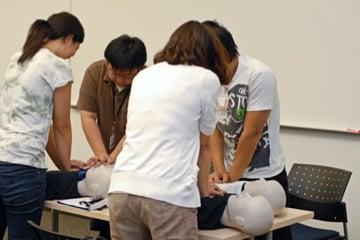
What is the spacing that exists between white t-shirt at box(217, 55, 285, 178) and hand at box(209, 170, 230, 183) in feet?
0.16

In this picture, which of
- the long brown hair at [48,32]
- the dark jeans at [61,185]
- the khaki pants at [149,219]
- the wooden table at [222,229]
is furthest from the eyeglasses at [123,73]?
the khaki pants at [149,219]

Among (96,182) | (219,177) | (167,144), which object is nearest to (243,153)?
(219,177)

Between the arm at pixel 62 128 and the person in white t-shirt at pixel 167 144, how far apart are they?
1.75ft

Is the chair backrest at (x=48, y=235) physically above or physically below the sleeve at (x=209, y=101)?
below

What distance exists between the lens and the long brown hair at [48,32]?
7.98 ft

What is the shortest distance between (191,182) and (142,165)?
15 cm

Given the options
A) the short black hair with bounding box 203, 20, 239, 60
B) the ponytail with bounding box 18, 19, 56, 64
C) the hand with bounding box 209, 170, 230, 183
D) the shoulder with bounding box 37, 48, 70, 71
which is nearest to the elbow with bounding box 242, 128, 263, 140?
the hand with bounding box 209, 170, 230, 183

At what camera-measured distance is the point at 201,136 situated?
1.97m

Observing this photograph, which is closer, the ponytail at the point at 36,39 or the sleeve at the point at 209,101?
the sleeve at the point at 209,101

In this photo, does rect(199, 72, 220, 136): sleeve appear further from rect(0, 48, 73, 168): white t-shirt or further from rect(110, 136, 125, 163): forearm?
rect(110, 136, 125, 163): forearm

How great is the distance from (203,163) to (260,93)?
0.58m

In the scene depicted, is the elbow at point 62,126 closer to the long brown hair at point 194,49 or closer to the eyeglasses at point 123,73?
the eyeglasses at point 123,73

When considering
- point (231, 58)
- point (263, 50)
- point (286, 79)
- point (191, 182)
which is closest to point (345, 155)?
point (286, 79)

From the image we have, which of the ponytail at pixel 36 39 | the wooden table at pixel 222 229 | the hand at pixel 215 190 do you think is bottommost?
the wooden table at pixel 222 229
